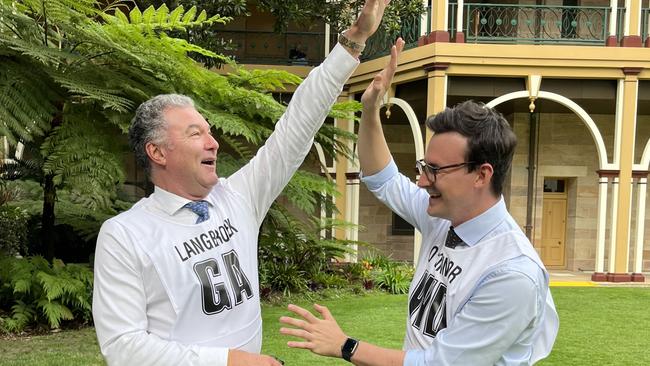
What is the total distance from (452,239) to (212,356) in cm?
83

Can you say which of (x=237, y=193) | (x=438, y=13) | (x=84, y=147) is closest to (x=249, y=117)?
(x=84, y=147)

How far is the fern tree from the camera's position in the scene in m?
4.75

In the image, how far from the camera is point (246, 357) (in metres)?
1.63

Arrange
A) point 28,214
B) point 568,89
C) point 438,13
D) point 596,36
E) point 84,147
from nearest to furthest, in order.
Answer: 1. point 84,147
2. point 28,214
3. point 438,13
4. point 568,89
5. point 596,36

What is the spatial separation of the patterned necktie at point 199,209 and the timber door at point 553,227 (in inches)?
547

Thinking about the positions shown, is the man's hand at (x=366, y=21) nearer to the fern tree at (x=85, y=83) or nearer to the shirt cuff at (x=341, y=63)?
the shirt cuff at (x=341, y=63)

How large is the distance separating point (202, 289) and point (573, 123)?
46.8ft

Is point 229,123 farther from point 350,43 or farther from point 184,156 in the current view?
point 184,156

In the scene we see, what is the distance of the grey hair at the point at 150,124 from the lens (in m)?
Answer: 1.83

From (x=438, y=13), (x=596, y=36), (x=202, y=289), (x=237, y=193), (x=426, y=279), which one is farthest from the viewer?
(x=596, y=36)

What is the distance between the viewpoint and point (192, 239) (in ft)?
5.89

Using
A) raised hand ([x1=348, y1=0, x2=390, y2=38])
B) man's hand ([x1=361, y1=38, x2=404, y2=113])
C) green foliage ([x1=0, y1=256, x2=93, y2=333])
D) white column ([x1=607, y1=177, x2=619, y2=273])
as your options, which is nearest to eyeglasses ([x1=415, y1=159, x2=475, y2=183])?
man's hand ([x1=361, y1=38, x2=404, y2=113])

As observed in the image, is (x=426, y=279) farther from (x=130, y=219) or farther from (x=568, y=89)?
(x=568, y=89)

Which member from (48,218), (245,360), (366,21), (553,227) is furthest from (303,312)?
(553,227)
